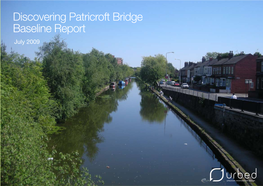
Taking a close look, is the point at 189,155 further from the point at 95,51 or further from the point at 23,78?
the point at 95,51

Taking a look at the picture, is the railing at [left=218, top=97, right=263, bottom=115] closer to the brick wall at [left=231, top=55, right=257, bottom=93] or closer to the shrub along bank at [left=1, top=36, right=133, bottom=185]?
the shrub along bank at [left=1, top=36, right=133, bottom=185]

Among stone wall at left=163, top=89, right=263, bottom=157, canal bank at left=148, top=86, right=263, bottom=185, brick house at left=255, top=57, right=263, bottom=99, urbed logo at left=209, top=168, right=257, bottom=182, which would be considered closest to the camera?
urbed logo at left=209, top=168, right=257, bottom=182

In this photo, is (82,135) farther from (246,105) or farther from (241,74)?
(241,74)

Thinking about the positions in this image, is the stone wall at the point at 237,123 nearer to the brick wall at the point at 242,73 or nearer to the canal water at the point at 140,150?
the canal water at the point at 140,150

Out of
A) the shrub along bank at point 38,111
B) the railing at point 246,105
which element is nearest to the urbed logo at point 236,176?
the railing at point 246,105

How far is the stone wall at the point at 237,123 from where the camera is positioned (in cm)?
1506

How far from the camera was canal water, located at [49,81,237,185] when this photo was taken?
1352cm

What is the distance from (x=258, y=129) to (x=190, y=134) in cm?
794

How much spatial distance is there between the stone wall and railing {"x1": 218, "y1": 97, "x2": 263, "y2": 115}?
49cm

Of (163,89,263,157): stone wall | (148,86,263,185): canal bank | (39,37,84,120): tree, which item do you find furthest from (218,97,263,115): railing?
(39,37,84,120): tree

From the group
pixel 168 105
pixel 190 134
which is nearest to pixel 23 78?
pixel 190 134

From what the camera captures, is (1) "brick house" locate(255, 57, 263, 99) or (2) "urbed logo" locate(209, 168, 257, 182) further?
(1) "brick house" locate(255, 57, 263, 99)

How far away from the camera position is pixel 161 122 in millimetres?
28391

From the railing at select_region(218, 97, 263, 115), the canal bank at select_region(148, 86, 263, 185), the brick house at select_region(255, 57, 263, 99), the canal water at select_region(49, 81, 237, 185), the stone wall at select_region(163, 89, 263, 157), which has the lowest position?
the canal water at select_region(49, 81, 237, 185)
